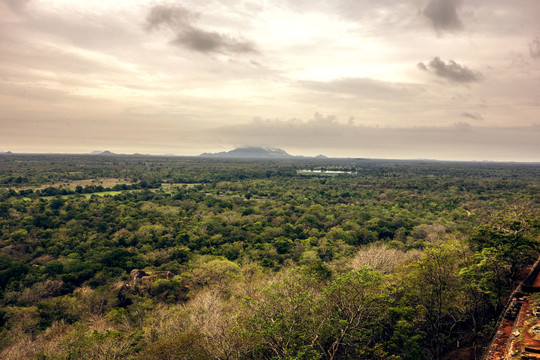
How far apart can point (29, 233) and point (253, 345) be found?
2274 inches

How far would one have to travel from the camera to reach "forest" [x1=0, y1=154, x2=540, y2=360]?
19.2 meters

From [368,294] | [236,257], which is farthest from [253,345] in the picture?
[236,257]

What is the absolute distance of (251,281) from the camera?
32844 millimetres

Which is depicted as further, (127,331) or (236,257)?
(236,257)

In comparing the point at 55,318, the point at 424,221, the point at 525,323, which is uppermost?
the point at 525,323

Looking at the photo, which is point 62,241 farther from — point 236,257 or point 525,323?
point 525,323

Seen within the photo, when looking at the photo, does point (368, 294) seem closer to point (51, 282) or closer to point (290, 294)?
point (290, 294)

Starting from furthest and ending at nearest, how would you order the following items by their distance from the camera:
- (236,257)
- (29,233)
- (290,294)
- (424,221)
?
1. (424,221)
2. (29,233)
3. (236,257)
4. (290,294)

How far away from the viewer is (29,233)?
53.4m

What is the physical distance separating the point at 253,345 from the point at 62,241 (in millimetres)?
49344

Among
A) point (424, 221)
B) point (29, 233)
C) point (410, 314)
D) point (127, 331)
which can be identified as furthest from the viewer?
point (424, 221)

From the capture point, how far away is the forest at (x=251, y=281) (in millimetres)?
19250

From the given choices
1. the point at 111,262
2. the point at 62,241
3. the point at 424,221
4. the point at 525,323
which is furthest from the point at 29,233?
the point at 424,221

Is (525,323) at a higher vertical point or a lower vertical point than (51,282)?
higher
